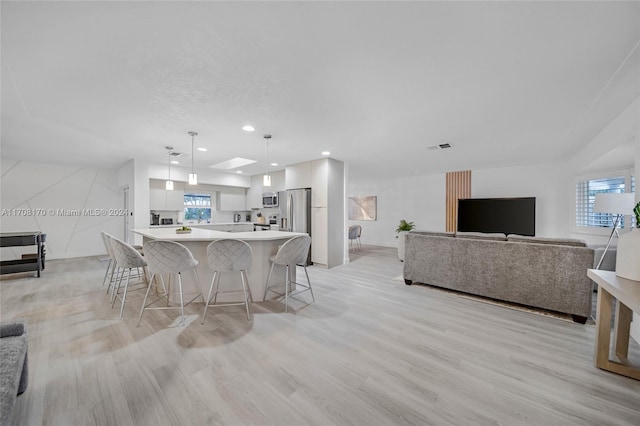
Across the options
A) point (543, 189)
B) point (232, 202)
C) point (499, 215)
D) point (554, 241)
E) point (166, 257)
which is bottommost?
point (166, 257)

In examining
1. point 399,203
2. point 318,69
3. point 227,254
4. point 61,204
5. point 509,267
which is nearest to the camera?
point 318,69

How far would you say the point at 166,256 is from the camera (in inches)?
99.9

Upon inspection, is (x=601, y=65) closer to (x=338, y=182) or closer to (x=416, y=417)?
(x=416, y=417)

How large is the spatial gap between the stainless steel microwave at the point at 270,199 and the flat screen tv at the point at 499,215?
5.03 meters

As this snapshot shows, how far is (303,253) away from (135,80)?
2.42 m

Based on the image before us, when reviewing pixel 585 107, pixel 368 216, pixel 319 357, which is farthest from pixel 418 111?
pixel 368 216

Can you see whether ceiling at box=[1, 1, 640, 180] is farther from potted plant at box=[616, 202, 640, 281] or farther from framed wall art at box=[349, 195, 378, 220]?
framed wall art at box=[349, 195, 378, 220]

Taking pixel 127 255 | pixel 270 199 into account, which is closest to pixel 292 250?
pixel 127 255

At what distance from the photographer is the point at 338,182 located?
5.64 metres

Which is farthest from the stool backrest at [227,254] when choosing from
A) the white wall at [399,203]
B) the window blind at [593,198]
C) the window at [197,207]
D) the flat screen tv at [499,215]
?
the window blind at [593,198]

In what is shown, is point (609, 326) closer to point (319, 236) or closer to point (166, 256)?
point (166, 256)

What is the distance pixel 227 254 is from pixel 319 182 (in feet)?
10.4

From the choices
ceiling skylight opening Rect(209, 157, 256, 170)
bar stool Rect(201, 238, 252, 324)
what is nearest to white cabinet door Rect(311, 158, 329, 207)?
ceiling skylight opening Rect(209, 157, 256, 170)

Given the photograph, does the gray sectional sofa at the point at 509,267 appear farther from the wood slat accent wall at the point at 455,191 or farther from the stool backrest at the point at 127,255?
the stool backrest at the point at 127,255
